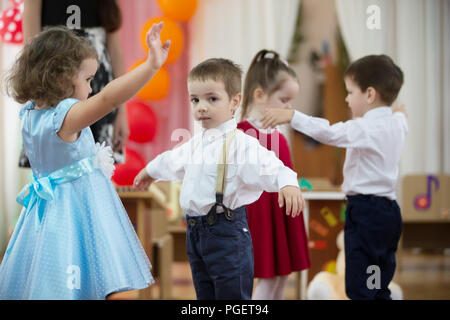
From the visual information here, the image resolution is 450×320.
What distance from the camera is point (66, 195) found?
940 millimetres

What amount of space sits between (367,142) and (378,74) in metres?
0.17

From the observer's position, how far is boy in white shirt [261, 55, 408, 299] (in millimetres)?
1166

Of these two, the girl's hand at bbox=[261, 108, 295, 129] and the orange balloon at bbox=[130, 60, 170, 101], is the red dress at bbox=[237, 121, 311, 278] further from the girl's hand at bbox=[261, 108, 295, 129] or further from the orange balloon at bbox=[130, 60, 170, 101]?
the orange balloon at bbox=[130, 60, 170, 101]

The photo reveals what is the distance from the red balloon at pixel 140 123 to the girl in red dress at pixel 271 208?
4.30ft

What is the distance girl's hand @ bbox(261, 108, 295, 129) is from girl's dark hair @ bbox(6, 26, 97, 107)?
1.36ft

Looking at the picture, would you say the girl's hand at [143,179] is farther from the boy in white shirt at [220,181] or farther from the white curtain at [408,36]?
the white curtain at [408,36]

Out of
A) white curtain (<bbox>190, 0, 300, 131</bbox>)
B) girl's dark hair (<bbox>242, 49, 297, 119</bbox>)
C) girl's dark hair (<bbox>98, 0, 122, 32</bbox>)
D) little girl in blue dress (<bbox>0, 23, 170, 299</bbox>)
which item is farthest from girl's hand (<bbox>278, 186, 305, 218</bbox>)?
white curtain (<bbox>190, 0, 300, 131</bbox>)

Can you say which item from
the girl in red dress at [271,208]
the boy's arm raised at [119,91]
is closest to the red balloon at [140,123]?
the girl in red dress at [271,208]

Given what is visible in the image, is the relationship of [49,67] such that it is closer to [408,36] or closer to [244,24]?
[408,36]

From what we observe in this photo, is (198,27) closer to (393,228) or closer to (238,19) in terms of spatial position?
(238,19)

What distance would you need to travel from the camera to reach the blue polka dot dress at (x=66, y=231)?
90 cm

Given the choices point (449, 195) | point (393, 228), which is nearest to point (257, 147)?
point (393, 228)

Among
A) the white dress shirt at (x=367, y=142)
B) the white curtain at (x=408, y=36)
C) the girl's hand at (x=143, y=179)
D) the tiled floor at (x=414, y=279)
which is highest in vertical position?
the white curtain at (x=408, y=36)

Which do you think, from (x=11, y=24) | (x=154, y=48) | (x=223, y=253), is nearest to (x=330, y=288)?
(x=223, y=253)
